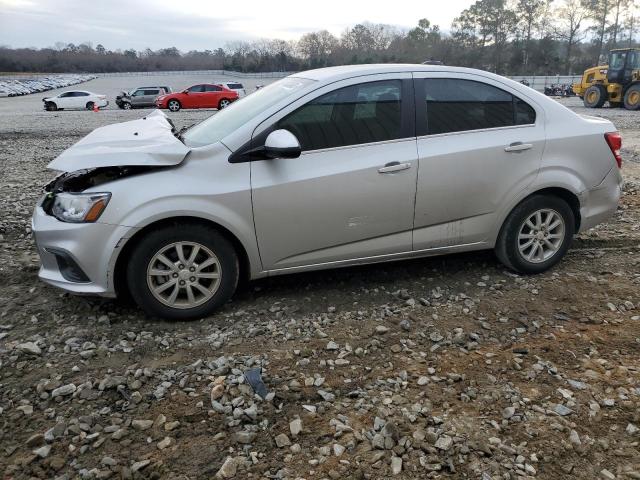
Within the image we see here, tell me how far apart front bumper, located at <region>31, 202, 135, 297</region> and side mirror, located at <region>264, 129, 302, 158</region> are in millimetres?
1096

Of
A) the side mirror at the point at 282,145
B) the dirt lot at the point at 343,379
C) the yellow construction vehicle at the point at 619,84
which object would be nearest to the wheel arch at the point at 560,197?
the dirt lot at the point at 343,379

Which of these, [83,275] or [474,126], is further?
[474,126]

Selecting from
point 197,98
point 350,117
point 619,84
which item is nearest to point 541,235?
point 350,117

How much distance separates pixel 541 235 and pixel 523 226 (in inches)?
8.2

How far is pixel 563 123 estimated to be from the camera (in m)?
4.50

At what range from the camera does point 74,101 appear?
110 feet

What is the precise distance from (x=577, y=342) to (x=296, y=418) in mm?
2025

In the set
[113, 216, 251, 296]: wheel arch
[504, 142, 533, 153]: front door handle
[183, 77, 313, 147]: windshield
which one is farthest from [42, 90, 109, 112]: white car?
[504, 142, 533, 153]: front door handle

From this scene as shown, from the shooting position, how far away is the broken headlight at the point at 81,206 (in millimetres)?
3555

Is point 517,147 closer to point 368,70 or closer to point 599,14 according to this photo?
point 368,70

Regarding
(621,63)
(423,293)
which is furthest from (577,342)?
(621,63)

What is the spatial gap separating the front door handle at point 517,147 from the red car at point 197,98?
27.4 m

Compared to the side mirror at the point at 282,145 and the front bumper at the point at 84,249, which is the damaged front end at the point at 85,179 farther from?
the side mirror at the point at 282,145

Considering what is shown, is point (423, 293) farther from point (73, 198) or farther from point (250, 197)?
point (73, 198)
